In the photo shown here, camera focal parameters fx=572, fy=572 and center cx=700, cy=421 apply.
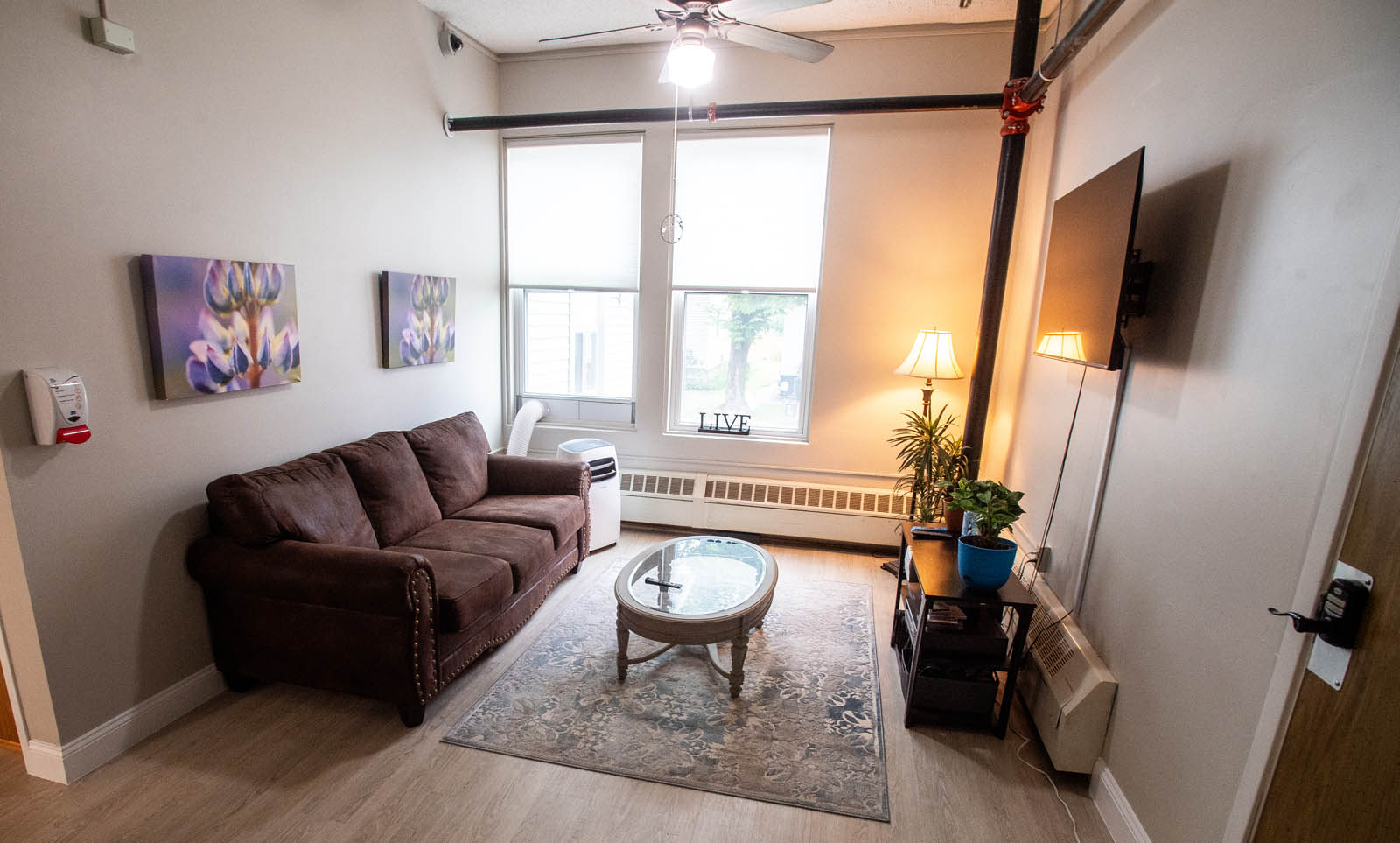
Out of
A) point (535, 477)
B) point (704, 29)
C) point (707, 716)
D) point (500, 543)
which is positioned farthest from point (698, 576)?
point (704, 29)

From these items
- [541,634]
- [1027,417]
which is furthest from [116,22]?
[1027,417]

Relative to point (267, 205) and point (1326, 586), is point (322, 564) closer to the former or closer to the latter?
point (267, 205)

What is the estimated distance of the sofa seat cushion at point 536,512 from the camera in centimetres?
316

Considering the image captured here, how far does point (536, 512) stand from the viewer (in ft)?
10.6

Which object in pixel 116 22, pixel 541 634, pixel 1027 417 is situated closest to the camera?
pixel 116 22

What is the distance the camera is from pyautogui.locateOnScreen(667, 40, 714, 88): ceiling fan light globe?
7.23 ft

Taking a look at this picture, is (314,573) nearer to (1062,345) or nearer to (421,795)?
(421,795)

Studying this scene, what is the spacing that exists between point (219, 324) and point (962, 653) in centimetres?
326

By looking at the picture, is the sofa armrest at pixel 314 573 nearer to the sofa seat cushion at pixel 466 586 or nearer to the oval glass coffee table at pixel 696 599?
the sofa seat cushion at pixel 466 586

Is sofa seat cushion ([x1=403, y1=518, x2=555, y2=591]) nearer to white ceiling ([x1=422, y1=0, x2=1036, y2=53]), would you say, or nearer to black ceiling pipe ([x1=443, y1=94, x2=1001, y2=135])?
black ceiling pipe ([x1=443, y1=94, x2=1001, y2=135])

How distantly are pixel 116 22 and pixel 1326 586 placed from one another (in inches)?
148

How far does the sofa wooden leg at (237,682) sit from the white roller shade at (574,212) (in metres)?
2.97

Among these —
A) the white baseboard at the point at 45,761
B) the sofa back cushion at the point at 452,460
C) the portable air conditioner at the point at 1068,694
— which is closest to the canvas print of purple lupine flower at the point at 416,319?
the sofa back cushion at the point at 452,460

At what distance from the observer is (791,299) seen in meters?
4.04
